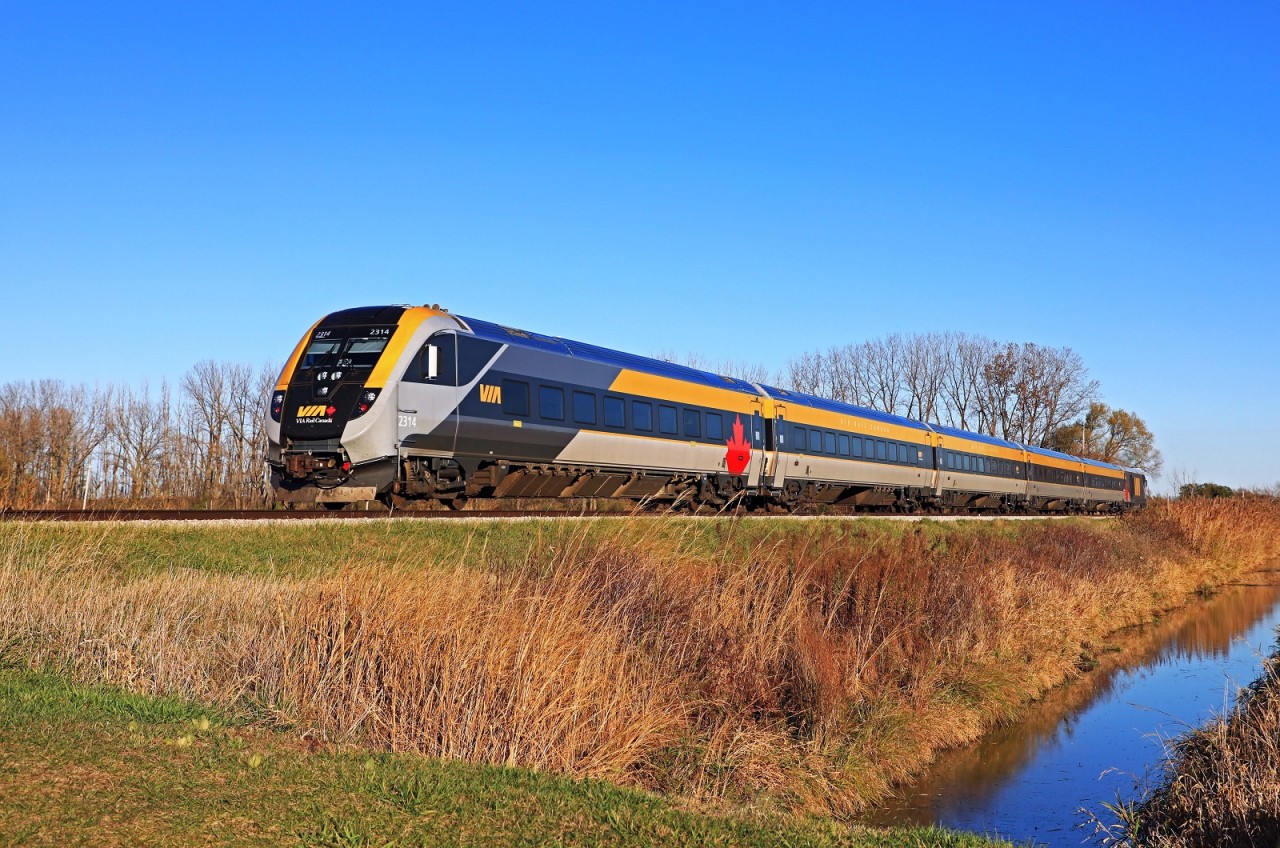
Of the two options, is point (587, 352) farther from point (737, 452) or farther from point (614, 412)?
point (737, 452)

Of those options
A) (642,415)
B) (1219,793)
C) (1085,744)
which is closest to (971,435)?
(642,415)

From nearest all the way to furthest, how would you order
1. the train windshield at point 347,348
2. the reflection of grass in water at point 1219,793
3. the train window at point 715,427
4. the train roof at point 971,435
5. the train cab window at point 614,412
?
1. the reflection of grass in water at point 1219,793
2. the train windshield at point 347,348
3. the train cab window at point 614,412
4. the train window at point 715,427
5. the train roof at point 971,435

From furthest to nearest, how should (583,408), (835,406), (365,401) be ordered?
(835,406) < (583,408) < (365,401)

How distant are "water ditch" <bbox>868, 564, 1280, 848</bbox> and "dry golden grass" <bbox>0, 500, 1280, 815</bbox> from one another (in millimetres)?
469

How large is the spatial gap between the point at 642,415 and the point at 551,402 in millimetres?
3173

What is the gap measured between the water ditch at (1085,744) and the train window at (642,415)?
957 cm

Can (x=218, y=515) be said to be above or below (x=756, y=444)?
below

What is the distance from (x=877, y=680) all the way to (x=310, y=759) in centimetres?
862

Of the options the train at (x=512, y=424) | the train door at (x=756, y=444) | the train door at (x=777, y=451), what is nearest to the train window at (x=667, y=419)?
the train at (x=512, y=424)

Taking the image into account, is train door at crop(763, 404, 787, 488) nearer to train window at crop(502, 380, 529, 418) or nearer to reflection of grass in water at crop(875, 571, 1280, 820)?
reflection of grass in water at crop(875, 571, 1280, 820)

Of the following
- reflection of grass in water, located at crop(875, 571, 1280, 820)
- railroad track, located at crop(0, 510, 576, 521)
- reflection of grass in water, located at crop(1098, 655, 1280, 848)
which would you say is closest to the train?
railroad track, located at crop(0, 510, 576, 521)

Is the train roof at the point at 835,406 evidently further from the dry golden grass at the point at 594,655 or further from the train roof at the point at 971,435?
the dry golden grass at the point at 594,655

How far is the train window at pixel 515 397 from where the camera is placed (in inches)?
746

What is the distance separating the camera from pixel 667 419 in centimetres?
2370
